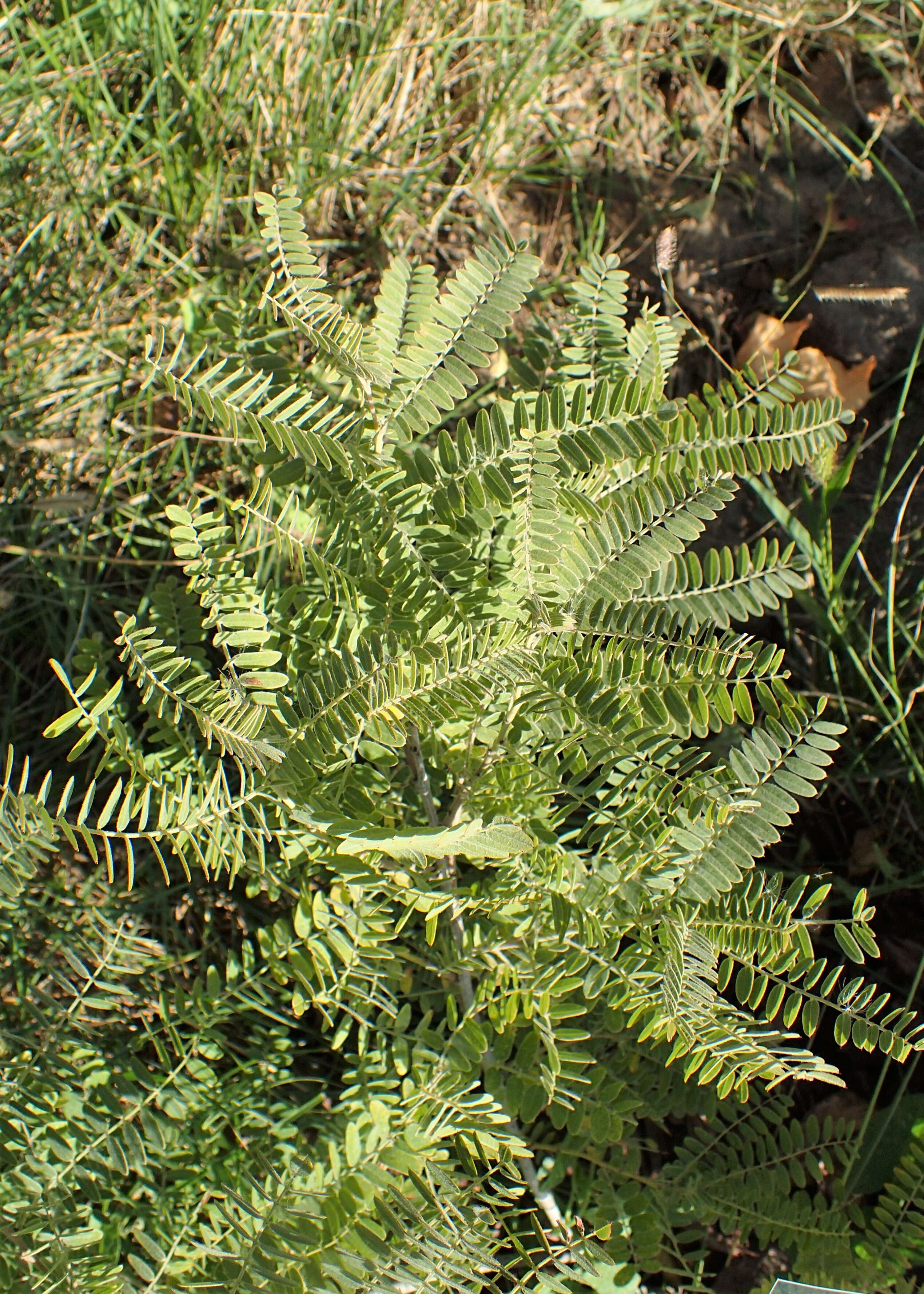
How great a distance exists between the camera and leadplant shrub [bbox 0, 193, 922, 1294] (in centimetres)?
132

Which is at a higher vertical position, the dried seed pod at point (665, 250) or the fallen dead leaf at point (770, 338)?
the dried seed pod at point (665, 250)

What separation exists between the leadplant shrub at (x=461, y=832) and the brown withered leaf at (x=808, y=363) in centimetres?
57

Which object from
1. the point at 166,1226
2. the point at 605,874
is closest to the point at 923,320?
the point at 605,874

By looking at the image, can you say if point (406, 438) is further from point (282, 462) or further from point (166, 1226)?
point (166, 1226)

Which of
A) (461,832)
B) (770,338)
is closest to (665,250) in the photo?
(770,338)

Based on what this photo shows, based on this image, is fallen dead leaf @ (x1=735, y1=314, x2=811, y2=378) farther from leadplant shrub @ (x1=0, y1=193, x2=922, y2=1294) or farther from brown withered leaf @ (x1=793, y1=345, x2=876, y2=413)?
leadplant shrub @ (x1=0, y1=193, x2=922, y2=1294)

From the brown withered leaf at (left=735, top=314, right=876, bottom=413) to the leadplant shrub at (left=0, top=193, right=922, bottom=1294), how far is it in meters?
0.57

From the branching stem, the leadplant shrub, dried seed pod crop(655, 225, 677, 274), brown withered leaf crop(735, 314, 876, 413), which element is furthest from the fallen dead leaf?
the branching stem

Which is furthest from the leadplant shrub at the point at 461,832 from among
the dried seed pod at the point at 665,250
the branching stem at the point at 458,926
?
the dried seed pod at the point at 665,250

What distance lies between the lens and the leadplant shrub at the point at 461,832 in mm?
1317

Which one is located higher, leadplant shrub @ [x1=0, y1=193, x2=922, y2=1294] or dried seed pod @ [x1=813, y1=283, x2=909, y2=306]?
dried seed pod @ [x1=813, y1=283, x2=909, y2=306]

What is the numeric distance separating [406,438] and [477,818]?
1.74ft

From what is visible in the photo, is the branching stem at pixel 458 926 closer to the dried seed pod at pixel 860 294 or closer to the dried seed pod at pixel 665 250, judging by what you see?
the dried seed pod at pixel 665 250

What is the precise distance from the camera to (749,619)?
227cm
